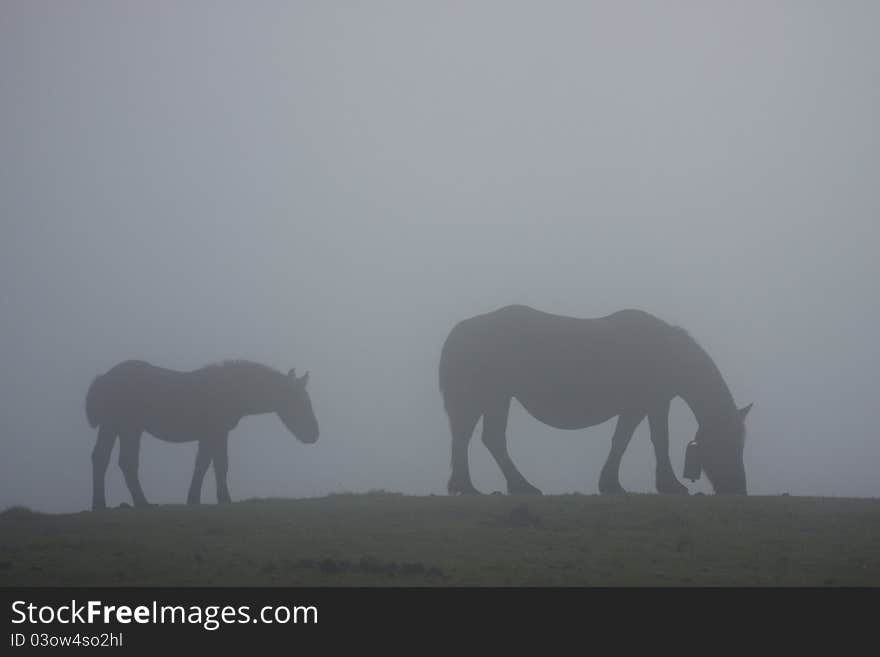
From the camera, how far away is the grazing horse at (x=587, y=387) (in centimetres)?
2519

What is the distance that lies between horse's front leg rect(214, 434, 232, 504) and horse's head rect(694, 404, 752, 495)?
1081 centimetres

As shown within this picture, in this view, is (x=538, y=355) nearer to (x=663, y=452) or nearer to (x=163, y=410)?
(x=663, y=452)

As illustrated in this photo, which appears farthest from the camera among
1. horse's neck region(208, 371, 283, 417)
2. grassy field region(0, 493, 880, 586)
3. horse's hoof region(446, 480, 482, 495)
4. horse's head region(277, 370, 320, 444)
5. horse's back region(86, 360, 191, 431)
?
horse's head region(277, 370, 320, 444)

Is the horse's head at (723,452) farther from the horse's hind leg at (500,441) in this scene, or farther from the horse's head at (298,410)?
the horse's head at (298,410)

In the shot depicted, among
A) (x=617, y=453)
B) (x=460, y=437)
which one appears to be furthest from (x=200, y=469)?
(x=617, y=453)

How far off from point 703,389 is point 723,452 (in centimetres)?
145

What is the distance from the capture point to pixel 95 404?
28562mm

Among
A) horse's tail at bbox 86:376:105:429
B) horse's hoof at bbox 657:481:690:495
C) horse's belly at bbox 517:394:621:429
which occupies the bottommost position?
horse's hoof at bbox 657:481:690:495

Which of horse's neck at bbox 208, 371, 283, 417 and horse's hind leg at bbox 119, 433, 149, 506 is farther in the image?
horse's neck at bbox 208, 371, 283, 417

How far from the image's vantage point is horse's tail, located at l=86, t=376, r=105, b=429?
2848 centimetres

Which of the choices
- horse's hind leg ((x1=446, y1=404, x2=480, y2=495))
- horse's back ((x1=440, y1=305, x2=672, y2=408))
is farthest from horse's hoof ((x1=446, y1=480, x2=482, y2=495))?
horse's back ((x1=440, y1=305, x2=672, y2=408))

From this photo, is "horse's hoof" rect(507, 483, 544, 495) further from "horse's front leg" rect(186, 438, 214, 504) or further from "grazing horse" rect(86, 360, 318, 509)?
"horse's front leg" rect(186, 438, 214, 504)
